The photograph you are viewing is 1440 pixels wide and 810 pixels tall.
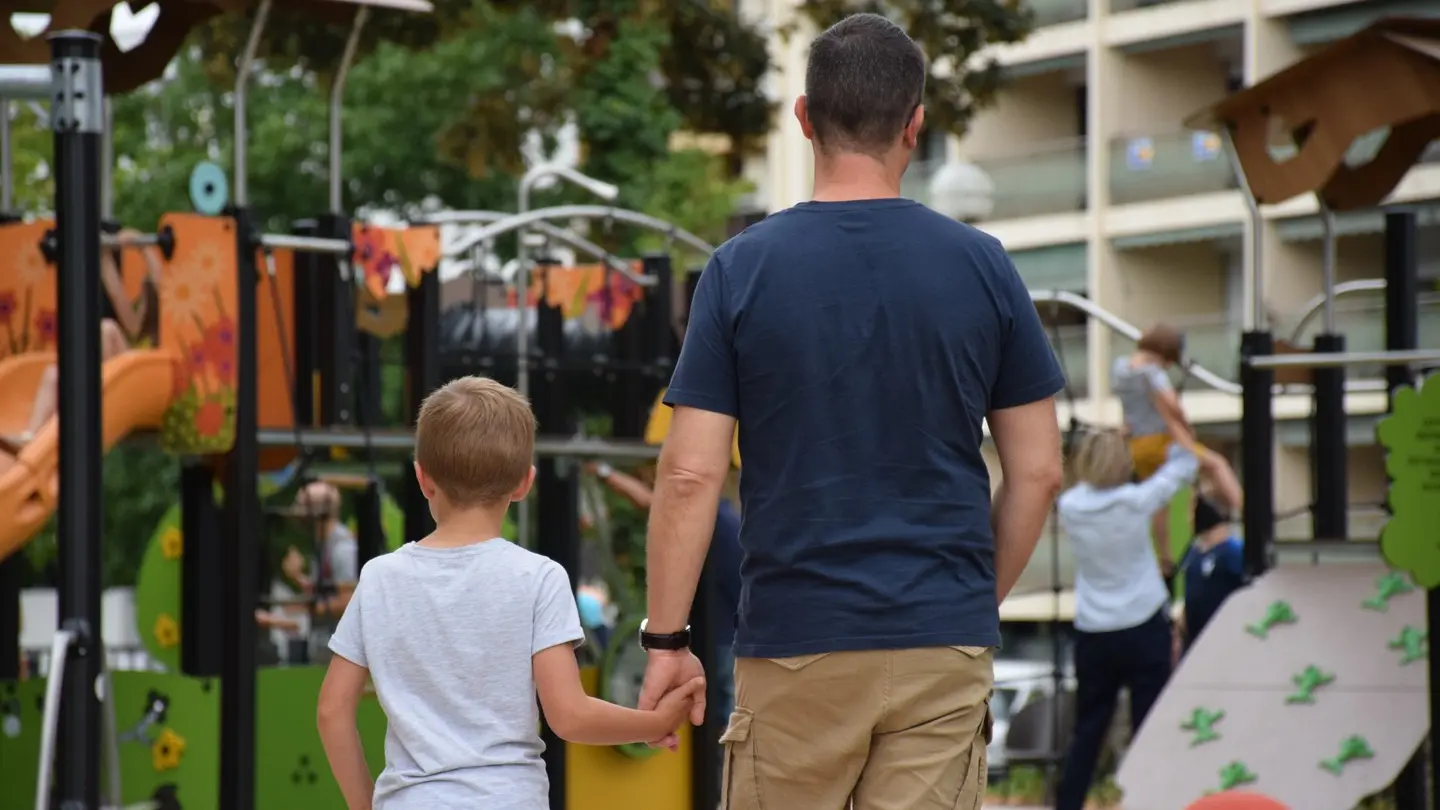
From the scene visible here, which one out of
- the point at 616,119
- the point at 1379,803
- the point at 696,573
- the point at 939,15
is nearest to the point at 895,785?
the point at 696,573

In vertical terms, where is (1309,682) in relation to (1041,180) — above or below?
below

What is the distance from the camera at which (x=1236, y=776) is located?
348 inches

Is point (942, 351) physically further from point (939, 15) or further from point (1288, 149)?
point (1288, 149)

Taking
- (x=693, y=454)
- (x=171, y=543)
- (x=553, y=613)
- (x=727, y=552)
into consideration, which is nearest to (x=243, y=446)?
(x=727, y=552)

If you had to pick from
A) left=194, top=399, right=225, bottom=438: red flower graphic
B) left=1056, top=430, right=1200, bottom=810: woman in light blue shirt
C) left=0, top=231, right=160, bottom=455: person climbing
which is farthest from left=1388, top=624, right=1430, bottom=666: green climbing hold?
left=0, top=231, right=160, bottom=455: person climbing

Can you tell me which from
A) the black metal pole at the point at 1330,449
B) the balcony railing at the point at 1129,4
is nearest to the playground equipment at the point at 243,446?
the black metal pole at the point at 1330,449

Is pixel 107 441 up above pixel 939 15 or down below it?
below

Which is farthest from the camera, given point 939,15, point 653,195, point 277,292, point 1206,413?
point 1206,413

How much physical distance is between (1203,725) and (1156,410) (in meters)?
2.55

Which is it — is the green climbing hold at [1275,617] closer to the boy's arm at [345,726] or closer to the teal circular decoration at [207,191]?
the teal circular decoration at [207,191]

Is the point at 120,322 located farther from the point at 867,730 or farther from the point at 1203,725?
the point at 867,730

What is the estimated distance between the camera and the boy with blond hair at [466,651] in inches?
153

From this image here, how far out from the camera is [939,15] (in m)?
15.9

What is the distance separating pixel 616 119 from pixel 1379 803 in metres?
9.14
